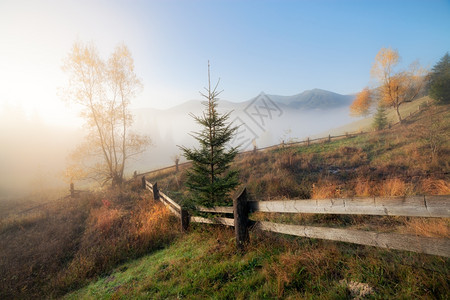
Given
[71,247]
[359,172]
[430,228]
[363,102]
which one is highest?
[363,102]

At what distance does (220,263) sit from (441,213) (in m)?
3.52

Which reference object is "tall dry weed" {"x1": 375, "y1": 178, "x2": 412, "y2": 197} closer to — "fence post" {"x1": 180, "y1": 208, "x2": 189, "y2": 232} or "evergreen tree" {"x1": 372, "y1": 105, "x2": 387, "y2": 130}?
"fence post" {"x1": 180, "y1": 208, "x2": 189, "y2": 232}

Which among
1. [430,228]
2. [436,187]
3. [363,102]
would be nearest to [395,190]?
[436,187]

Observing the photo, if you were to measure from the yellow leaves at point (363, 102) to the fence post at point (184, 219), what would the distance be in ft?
156

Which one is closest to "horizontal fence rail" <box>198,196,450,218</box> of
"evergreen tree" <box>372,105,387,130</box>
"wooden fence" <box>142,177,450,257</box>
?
"wooden fence" <box>142,177,450,257</box>

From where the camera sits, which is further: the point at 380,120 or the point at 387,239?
the point at 380,120

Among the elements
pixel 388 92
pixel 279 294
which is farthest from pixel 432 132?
pixel 388 92

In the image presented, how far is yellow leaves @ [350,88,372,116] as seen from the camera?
39116 mm

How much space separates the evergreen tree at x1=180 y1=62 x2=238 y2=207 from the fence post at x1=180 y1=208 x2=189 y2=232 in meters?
0.53

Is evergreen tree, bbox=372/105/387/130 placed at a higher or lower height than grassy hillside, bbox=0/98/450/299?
higher

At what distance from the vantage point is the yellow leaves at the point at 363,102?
39116 millimetres

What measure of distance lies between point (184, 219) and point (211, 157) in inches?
98.0

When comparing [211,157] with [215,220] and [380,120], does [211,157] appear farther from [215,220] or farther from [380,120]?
[380,120]

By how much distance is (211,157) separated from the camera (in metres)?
6.16
